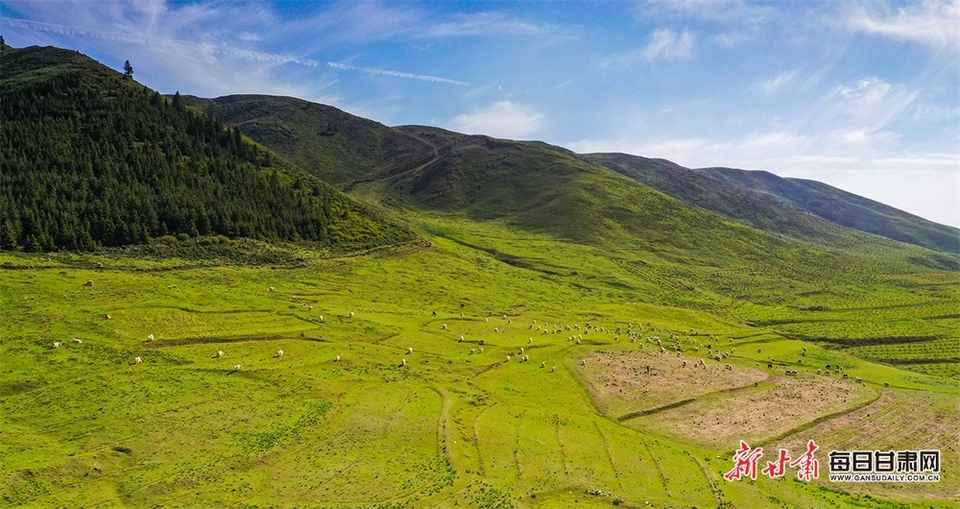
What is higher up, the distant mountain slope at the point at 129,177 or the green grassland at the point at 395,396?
the distant mountain slope at the point at 129,177

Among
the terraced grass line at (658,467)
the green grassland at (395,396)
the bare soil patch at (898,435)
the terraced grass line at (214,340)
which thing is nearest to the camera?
the green grassland at (395,396)

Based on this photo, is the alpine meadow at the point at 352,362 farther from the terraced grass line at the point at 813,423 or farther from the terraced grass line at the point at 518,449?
the terraced grass line at the point at 518,449

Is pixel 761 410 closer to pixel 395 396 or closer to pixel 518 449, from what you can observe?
pixel 518 449

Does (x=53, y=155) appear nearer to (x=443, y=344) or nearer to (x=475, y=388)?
A: (x=443, y=344)

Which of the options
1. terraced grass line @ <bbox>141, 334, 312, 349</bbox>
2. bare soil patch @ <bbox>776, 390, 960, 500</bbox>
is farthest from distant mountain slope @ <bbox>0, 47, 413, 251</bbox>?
bare soil patch @ <bbox>776, 390, 960, 500</bbox>

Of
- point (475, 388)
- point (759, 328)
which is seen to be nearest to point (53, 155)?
point (475, 388)

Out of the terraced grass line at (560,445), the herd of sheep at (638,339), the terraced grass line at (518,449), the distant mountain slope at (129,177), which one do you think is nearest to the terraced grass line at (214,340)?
the herd of sheep at (638,339)
